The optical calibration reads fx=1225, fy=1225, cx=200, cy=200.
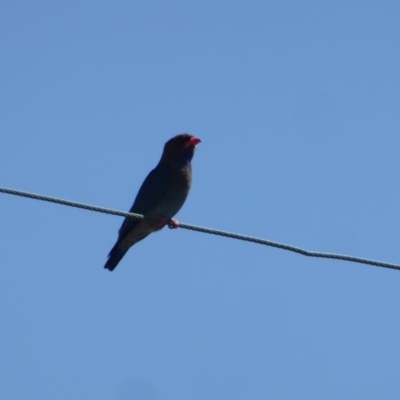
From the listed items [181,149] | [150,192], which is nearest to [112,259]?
[150,192]

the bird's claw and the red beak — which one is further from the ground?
the red beak

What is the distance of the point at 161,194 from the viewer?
12016 mm

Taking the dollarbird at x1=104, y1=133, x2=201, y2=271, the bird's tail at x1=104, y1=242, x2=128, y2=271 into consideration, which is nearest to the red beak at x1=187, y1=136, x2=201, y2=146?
the dollarbird at x1=104, y1=133, x2=201, y2=271

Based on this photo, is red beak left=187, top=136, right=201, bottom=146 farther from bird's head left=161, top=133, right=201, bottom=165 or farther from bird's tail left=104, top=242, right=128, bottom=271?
bird's tail left=104, top=242, right=128, bottom=271

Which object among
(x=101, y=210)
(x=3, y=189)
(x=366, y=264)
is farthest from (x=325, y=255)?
(x=3, y=189)

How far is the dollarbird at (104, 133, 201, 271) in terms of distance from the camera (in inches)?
471

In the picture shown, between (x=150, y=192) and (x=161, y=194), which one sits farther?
(x=150, y=192)

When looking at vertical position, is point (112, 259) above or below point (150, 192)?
below

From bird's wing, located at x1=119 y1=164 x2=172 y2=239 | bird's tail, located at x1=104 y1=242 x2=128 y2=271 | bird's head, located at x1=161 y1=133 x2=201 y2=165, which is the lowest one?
bird's tail, located at x1=104 y1=242 x2=128 y2=271

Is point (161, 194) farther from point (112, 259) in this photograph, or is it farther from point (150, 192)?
point (112, 259)

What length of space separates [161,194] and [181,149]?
54cm

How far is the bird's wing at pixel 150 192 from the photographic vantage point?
473 inches

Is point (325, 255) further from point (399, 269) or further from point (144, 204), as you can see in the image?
point (144, 204)

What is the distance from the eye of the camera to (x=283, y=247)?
8.12 metres
